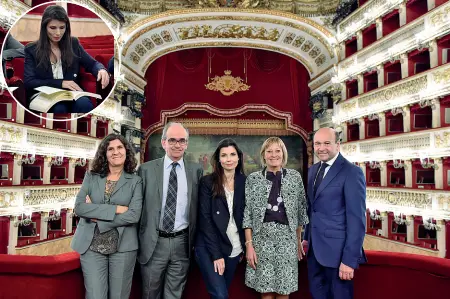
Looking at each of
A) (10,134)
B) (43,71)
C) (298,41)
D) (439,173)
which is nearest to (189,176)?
(43,71)

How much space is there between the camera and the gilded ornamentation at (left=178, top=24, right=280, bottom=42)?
1547 cm

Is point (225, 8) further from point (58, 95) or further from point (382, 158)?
point (58, 95)

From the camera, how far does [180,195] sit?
3113 millimetres

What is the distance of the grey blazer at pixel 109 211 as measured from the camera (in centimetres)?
277

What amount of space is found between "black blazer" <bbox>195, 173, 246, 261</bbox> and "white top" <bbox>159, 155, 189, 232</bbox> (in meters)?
0.12

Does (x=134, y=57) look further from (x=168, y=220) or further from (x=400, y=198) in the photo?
(x=168, y=220)

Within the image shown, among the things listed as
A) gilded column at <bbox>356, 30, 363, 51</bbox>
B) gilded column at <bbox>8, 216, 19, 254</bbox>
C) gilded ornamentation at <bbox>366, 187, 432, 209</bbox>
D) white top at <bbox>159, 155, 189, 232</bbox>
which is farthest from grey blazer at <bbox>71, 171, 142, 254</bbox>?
gilded column at <bbox>356, 30, 363, 51</bbox>

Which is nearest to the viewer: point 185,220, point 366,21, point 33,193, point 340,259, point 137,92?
point 340,259

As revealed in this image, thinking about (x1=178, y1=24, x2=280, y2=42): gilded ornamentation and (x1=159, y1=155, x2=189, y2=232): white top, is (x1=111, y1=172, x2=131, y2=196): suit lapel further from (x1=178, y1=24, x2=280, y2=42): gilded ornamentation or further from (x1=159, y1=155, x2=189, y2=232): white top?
(x1=178, y1=24, x2=280, y2=42): gilded ornamentation

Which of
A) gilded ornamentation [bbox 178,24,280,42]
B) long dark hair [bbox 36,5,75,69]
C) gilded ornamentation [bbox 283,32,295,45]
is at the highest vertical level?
gilded ornamentation [bbox 178,24,280,42]

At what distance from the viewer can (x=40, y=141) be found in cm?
1146

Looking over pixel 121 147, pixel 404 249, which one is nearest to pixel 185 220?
pixel 121 147

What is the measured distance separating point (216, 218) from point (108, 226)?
82 cm

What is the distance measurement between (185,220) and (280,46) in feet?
48.2
